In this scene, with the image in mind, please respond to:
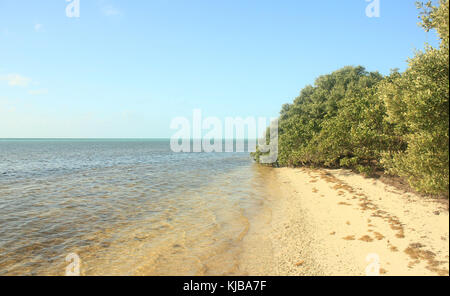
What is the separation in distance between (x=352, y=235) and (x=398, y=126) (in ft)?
29.6

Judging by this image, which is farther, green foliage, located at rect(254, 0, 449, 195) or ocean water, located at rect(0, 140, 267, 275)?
ocean water, located at rect(0, 140, 267, 275)

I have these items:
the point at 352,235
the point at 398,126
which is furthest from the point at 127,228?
the point at 398,126

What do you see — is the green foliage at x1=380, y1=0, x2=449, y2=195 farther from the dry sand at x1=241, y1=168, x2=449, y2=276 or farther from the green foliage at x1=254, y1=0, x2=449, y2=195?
the dry sand at x1=241, y1=168, x2=449, y2=276

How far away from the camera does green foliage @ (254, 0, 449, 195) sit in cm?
1002

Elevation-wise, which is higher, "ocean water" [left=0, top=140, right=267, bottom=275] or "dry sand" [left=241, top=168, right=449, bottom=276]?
"dry sand" [left=241, top=168, right=449, bottom=276]

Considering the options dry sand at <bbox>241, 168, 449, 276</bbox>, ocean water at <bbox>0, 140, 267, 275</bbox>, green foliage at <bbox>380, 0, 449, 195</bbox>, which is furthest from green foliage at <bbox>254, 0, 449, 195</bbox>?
ocean water at <bbox>0, 140, 267, 275</bbox>

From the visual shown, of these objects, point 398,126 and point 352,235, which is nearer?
point 352,235

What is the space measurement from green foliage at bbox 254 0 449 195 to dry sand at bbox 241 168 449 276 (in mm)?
1947

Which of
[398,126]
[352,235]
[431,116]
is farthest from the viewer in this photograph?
[398,126]

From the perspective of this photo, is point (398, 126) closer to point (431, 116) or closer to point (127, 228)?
point (431, 116)

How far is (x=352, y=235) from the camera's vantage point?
11539 millimetres
